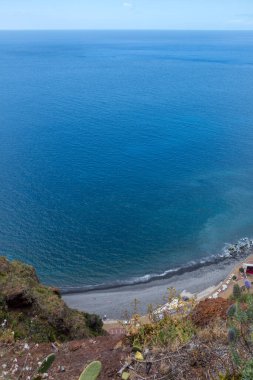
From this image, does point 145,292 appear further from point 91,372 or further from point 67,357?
point 91,372

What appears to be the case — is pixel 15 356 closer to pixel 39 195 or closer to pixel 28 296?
pixel 28 296

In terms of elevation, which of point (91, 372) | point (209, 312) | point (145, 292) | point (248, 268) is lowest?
point (91, 372)

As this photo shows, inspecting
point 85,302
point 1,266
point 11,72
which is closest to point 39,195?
point 85,302

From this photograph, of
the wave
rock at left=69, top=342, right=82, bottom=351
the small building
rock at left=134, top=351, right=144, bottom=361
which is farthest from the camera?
the wave

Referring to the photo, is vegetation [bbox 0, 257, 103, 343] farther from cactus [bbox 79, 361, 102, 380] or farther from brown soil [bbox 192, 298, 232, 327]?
cactus [bbox 79, 361, 102, 380]

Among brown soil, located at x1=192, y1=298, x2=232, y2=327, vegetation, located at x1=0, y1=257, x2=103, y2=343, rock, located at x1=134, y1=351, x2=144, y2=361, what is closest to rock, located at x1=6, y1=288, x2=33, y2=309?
vegetation, located at x1=0, y1=257, x2=103, y2=343

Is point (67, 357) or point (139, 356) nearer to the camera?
point (139, 356)

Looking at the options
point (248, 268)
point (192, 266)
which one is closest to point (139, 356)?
point (248, 268)
